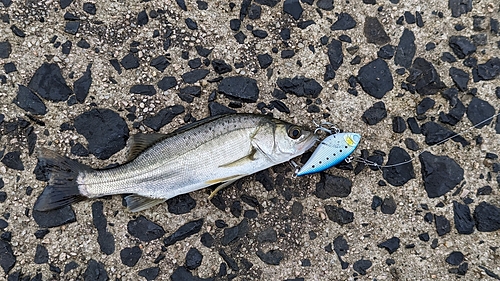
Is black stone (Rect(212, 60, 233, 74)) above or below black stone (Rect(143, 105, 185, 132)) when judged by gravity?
above

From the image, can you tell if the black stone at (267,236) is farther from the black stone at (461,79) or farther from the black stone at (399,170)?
the black stone at (461,79)

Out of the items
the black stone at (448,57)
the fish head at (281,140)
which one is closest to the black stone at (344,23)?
the black stone at (448,57)

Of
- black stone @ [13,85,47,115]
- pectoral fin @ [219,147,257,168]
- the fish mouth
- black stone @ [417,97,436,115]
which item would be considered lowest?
pectoral fin @ [219,147,257,168]

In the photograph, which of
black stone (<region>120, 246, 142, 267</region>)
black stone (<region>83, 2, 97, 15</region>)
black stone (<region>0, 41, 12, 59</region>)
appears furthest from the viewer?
black stone (<region>83, 2, 97, 15</region>)

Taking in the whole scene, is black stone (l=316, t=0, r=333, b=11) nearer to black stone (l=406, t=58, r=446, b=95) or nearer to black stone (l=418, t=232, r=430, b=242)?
black stone (l=406, t=58, r=446, b=95)

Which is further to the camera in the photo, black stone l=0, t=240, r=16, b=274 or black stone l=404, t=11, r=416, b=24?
black stone l=404, t=11, r=416, b=24

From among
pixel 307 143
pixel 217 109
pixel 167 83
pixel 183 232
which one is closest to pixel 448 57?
pixel 307 143

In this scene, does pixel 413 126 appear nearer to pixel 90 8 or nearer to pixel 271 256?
Result: pixel 271 256

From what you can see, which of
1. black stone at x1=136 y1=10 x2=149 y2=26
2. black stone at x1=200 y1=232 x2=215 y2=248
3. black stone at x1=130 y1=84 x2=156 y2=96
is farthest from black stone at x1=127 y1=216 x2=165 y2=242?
black stone at x1=136 y1=10 x2=149 y2=26
